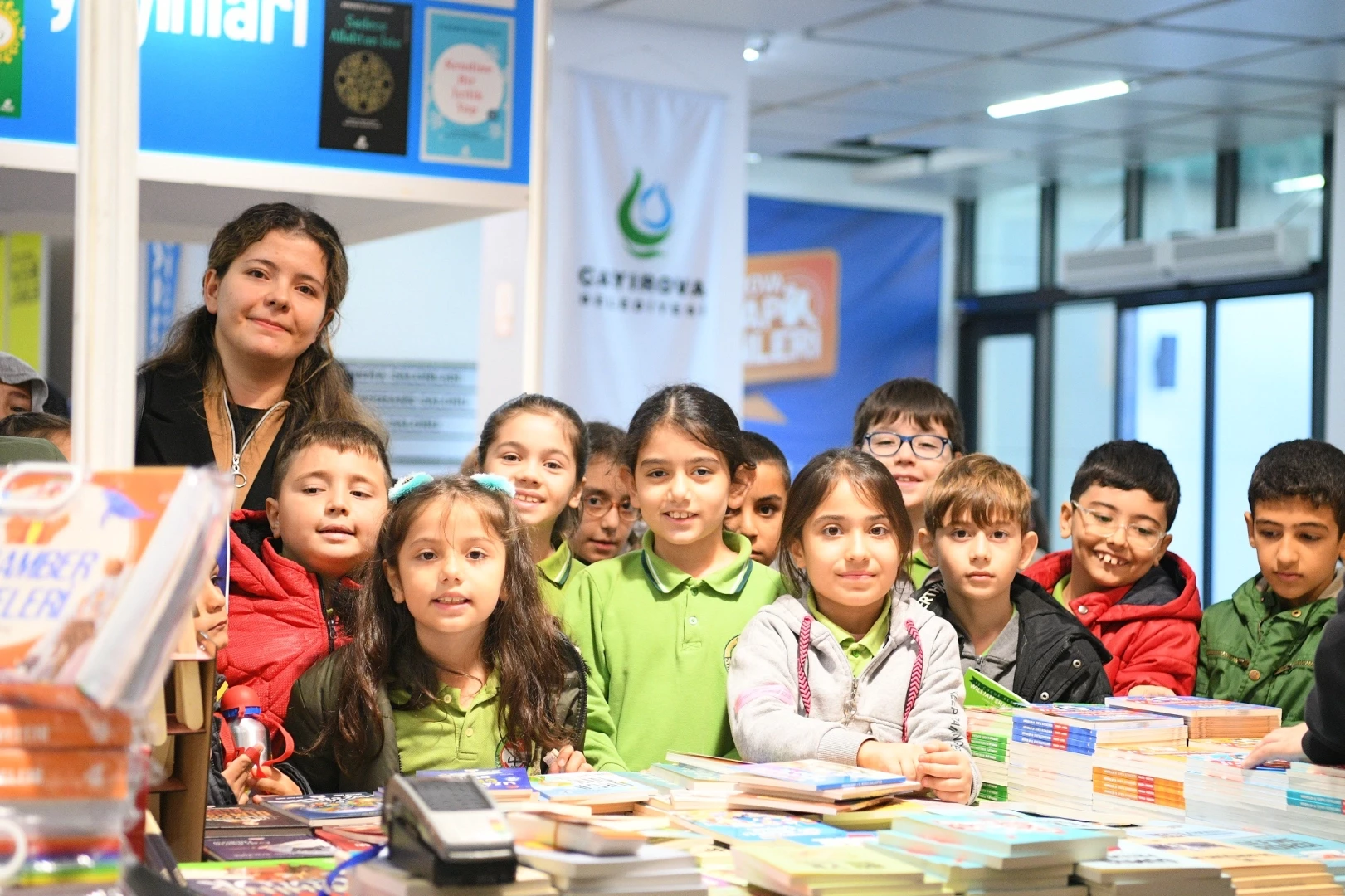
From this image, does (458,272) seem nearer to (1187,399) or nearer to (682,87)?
(682,87)

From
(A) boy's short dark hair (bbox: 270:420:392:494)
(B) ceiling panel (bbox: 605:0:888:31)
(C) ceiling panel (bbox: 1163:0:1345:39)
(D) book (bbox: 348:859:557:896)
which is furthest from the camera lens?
(B) ceiling panel (bbox: 605:0:888:31)

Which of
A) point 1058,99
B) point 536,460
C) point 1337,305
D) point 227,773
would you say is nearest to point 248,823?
point 227,773

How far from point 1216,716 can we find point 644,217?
4.20m

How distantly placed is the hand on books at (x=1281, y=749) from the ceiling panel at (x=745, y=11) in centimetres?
446

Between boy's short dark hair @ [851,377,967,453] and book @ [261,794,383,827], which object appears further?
boy's short dark hair @ [851,377,967,453]

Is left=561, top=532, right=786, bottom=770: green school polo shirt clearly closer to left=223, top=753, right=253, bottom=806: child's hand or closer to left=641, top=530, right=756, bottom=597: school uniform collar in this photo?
left=641, top=530, right=756, bottom=597: school uniform collar

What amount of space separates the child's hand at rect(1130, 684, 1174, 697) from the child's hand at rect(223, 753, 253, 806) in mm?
1624

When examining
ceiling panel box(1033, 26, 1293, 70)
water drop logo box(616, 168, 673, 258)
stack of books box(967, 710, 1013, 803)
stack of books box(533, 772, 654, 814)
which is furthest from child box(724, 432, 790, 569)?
ceiling panel box(1033, 26, 1293, 70)

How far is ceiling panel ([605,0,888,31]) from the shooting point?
607 centimetres

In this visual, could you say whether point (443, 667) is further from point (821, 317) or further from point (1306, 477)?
point (821, 317)

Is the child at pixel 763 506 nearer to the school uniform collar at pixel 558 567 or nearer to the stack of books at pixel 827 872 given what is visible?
the school uniform collar at pixel 558 567

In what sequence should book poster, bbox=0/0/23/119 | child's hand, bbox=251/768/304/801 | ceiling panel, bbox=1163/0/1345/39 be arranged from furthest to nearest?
ceiling panel, bbox=1163/0/1345/39
book poster, bbox=0/0/23/119
child's hand, bbox=251/768/304/801

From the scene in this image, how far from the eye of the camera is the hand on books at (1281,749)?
2.14 meters

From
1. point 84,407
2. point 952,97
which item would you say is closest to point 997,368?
point 952,97
